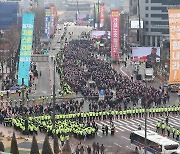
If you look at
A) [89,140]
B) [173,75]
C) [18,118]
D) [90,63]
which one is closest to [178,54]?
[173,75]

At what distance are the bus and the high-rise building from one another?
306ft

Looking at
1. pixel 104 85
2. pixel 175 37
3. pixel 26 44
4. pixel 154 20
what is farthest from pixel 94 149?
pixel 154 20

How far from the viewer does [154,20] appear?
135m

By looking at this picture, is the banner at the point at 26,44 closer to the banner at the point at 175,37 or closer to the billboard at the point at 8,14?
the banner at the point at 175,37

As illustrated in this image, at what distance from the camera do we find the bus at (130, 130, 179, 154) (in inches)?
1483

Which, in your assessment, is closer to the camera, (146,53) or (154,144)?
(154,144)

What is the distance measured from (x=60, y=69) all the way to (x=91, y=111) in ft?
97.1

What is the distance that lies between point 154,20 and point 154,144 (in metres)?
98.7

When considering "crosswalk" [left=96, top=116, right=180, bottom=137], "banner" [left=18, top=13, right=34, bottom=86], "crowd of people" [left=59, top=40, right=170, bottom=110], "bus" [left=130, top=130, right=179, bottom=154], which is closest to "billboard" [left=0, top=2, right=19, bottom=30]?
"crowd of people" [left=59, top=40, right=170, bottom=110]

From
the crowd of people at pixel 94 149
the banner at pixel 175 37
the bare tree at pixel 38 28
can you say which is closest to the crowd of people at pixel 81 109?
the crowd of people at pixel 94 149

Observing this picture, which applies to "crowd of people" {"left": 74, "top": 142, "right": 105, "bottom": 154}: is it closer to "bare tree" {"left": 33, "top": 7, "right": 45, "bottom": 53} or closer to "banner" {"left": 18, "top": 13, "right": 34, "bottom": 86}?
"banner" {"left": 18, "top": 13, "right": 34, "bottom": 86}

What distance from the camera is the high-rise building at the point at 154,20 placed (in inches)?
5266

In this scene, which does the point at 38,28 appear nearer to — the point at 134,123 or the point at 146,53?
the point at 146,53

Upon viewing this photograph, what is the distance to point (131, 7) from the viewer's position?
519 ft
